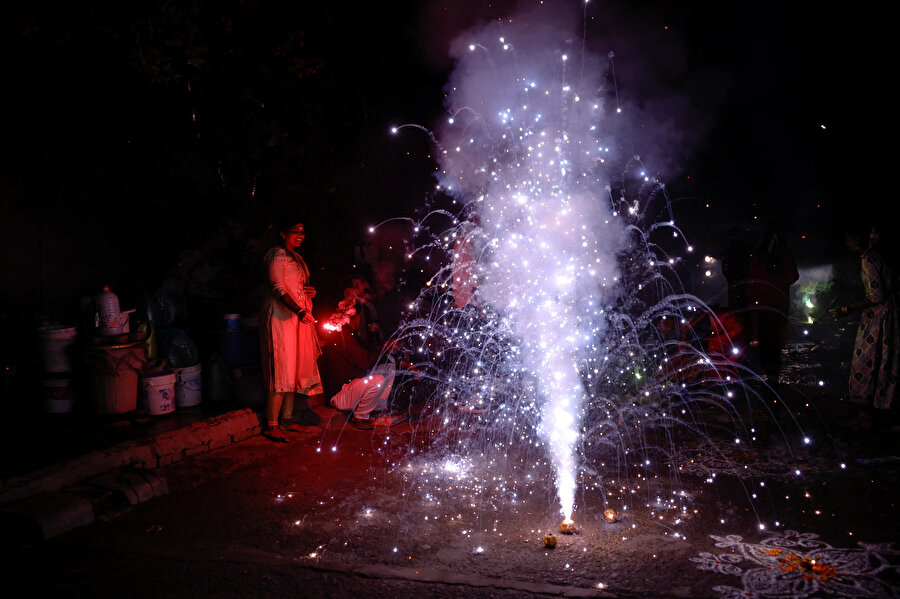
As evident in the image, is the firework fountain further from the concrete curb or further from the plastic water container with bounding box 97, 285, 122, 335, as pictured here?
the plastic water container with bounding box 97, 285, 122, 335

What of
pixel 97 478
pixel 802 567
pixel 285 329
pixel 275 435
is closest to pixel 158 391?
pixel 275 435

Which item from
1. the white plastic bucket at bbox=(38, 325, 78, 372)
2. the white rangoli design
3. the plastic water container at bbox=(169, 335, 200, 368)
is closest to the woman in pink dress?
the plastic water container at bbox=(169, 335, 200, 368)

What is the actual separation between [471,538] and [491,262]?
5.17 metres

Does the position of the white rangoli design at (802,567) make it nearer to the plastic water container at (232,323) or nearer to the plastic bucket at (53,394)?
the plastic water container at (232,323)

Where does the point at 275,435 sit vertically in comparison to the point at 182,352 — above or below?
below

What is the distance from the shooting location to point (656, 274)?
10398mm

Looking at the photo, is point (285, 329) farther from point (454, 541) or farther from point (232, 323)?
point (454, 541)

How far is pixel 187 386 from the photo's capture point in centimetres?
751

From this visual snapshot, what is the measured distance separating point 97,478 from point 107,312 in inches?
102

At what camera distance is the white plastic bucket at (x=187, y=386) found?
24.4ft

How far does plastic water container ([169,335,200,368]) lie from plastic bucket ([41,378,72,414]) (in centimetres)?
124

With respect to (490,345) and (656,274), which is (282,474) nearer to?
(490,345)

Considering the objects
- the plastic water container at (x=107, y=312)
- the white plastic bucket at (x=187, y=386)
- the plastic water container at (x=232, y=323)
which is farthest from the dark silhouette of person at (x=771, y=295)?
the plastic water container at (x=107, y=312)

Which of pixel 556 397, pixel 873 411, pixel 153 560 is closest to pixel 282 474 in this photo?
pixel 153 560
